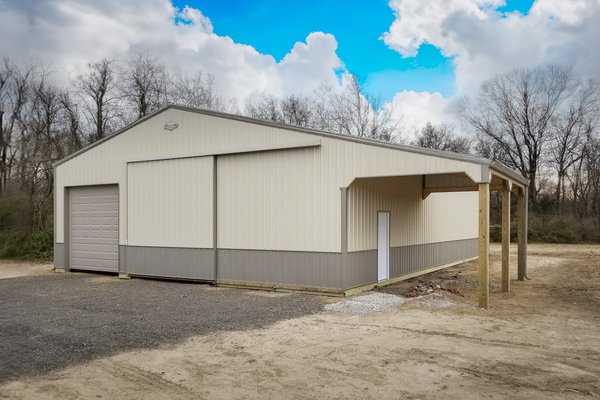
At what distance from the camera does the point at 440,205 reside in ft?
52.8

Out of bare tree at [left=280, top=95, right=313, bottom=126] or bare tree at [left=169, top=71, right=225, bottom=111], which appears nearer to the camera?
bare tree at [left=169, top=71, right=225, bottom=111]

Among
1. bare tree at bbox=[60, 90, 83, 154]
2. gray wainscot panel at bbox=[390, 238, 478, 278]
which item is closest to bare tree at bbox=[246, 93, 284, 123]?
bare tree at bbox=[60, 90, 83, 154]

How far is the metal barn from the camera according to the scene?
10.6m

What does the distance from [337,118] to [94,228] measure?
2302cm

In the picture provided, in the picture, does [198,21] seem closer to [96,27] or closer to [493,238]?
[96,27]

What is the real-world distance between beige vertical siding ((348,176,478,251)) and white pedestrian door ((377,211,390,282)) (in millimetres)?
193

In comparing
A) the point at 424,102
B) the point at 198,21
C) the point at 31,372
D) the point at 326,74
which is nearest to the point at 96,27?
the point at 198,21

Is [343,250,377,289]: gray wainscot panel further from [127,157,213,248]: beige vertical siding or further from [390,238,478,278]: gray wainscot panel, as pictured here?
[127,157,213,248]: beige vertical siding

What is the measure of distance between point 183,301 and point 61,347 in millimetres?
3770

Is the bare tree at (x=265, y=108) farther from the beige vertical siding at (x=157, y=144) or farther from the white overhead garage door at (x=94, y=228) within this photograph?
the white overhead garage door at (x=94, y=228)

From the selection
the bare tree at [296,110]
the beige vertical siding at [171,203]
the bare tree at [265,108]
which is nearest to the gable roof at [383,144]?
the beige vertical siding at [171,203]

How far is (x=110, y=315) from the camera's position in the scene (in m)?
8.69

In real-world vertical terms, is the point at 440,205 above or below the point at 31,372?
above

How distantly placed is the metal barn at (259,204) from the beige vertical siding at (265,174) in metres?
0.03
